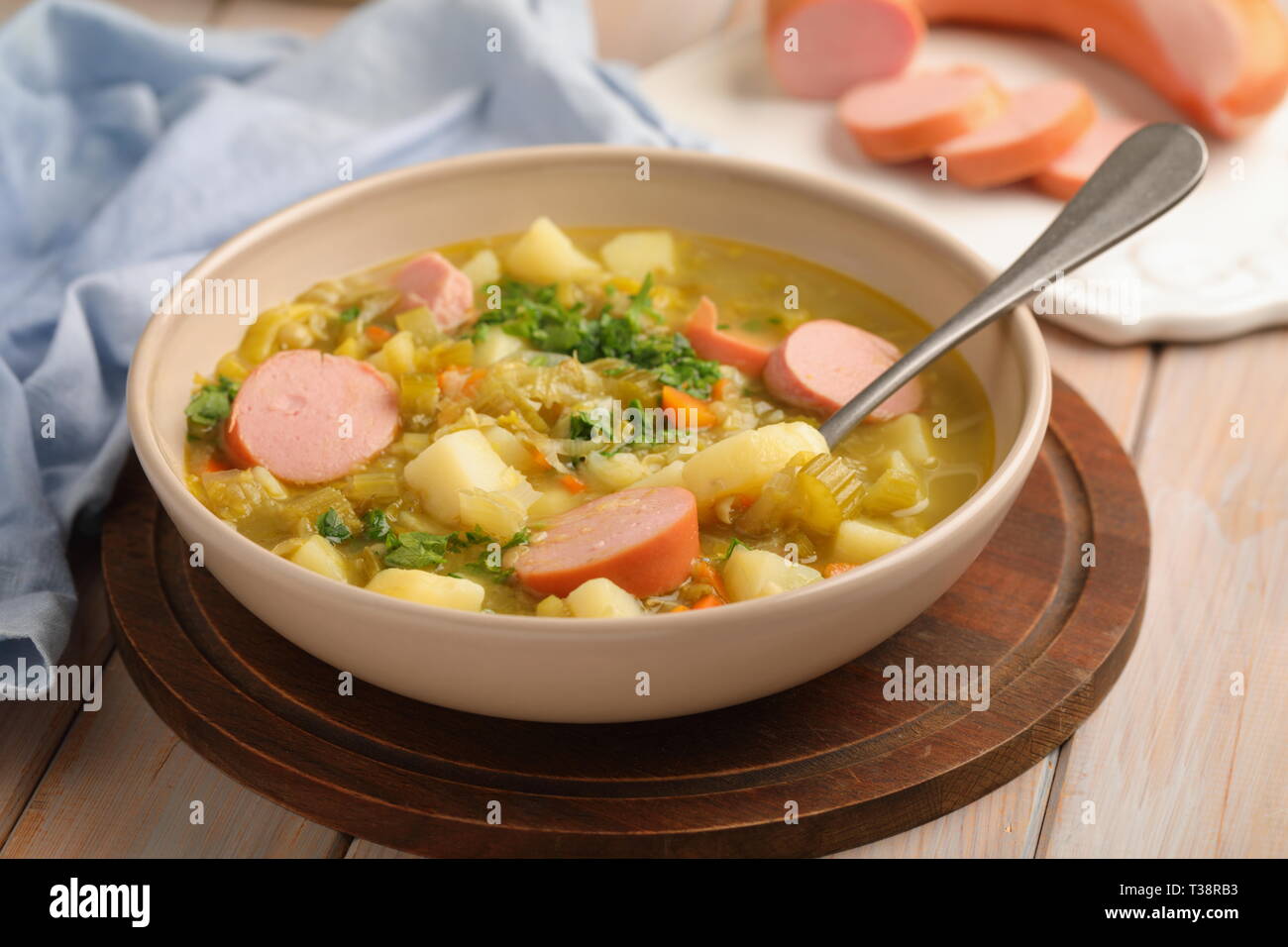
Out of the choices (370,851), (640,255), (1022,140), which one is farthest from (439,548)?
(1022,140)

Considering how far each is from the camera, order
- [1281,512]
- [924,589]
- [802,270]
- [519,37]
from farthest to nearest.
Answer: [519,37]
[802,270]
[1281,512]
[924,589]

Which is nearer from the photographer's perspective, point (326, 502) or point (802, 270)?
point (326, 502)

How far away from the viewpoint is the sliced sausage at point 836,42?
433 centimetres

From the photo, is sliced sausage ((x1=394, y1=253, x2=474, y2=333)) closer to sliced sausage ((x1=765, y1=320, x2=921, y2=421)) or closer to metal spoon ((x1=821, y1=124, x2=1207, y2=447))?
sliced sausage ((x1=765, y1=320, x2=921, y2=421))

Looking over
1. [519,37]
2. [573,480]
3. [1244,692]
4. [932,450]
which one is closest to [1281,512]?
[1244,692]

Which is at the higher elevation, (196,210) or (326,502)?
(196,210)

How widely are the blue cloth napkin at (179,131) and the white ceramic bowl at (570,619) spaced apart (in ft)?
1.53

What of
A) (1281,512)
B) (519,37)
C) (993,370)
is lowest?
(1281,512)

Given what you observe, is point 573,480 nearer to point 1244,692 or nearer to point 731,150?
point 1244,692

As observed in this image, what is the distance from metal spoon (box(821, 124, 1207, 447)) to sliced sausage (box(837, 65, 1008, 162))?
1.09m

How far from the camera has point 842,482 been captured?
2.49 meters

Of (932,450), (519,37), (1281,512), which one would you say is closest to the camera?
(932,450)

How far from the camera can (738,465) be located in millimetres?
2500

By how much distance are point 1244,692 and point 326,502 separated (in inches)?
70.2
